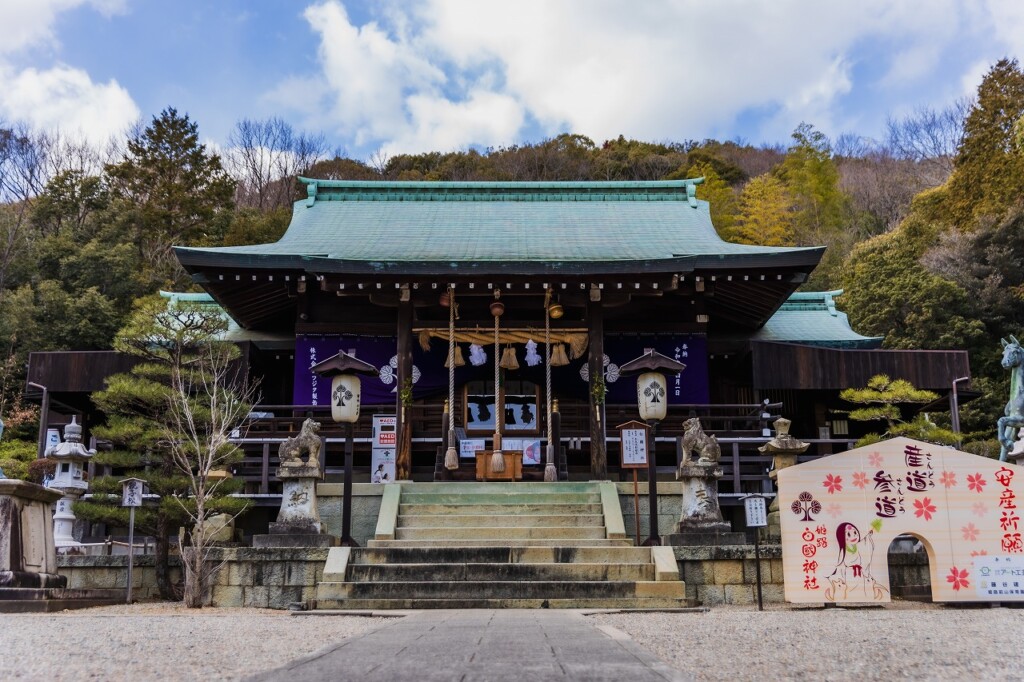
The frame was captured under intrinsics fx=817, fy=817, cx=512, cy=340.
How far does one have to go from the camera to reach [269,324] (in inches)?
666

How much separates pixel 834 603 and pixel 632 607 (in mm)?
2083

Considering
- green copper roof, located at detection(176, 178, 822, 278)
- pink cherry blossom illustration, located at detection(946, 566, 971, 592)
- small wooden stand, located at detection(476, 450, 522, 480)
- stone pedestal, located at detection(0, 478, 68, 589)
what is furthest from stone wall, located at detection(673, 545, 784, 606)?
stone pedestal, located at detection(0, 478, 68, 589)

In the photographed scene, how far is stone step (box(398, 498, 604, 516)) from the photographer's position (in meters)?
11.3

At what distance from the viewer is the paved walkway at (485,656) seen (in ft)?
12.9

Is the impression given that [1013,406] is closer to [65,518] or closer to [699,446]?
[699,446]

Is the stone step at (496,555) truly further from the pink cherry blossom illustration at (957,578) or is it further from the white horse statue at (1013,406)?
the white horse statue at (1013,406)

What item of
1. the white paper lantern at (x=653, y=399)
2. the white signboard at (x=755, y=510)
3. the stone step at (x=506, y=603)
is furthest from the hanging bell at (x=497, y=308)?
the stone step at (x=506, y=603)

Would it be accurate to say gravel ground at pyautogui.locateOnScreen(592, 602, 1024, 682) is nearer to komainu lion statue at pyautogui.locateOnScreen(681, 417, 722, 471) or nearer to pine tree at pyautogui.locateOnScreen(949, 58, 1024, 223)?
komainu lion statue at pyautogui.locateOnScreen(681, 417, 722, 471)

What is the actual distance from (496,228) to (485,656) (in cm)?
1364

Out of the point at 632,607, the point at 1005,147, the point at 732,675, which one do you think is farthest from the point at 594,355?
the point at 1005,147

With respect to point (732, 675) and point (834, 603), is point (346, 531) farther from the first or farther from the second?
point (732, 675)

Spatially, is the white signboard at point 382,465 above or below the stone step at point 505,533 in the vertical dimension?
above

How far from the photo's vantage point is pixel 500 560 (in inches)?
382

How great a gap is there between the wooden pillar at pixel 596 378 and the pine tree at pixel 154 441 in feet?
18.0
